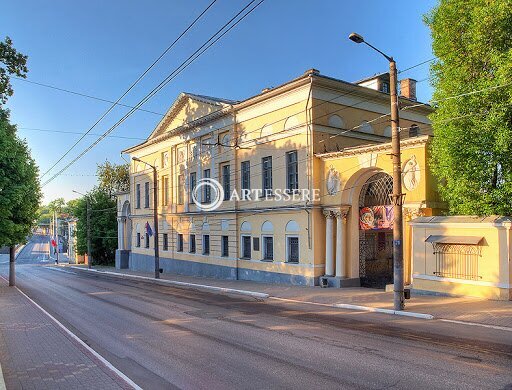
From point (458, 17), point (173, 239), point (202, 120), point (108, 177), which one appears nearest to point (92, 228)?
point (108, 177)

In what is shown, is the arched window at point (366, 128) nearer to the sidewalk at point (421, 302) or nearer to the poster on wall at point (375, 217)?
the poster on wall at point (375, 217)

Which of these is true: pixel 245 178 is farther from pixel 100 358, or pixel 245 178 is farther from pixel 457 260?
pixel 100 358

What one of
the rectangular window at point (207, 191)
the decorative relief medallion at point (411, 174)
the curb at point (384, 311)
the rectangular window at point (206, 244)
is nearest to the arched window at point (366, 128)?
the decorative relief medallion at point (411, 174)

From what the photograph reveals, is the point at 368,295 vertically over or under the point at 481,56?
under

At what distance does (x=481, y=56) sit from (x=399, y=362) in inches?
487

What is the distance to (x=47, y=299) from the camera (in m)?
20.7

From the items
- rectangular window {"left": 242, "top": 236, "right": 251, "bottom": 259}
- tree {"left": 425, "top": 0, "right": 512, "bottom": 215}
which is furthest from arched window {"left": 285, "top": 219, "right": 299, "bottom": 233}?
tree {"left": 425, "top": 0, "right": 512, "bottom": 215}

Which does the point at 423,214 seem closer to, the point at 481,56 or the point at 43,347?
the point at 481,56

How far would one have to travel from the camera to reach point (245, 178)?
28031 millimetres

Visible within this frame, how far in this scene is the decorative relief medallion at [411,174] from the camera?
18.6 metres

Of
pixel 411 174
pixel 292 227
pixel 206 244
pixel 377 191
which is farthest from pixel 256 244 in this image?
pixel 411 174

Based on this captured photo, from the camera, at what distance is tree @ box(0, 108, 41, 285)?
17.1m

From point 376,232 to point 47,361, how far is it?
18.6 meters

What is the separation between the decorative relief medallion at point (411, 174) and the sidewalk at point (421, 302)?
460 cm
